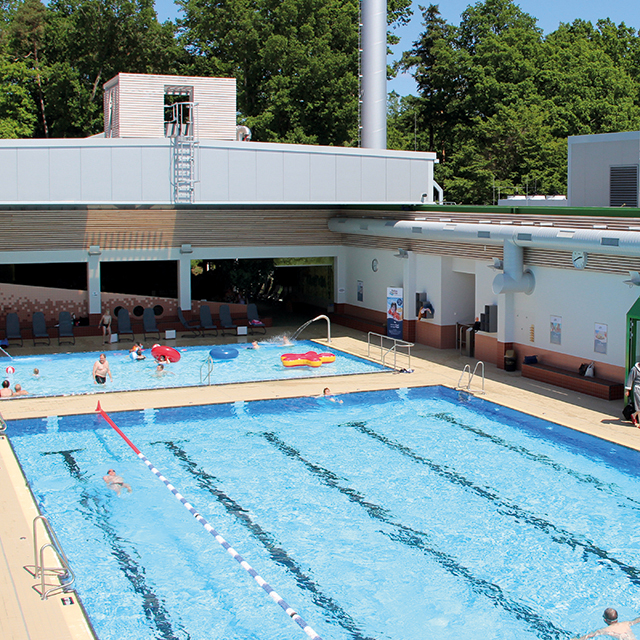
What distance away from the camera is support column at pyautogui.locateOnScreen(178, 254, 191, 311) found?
81.9ft

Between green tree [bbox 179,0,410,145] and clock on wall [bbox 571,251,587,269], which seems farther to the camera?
green tree [bbox 179,0,410,145]

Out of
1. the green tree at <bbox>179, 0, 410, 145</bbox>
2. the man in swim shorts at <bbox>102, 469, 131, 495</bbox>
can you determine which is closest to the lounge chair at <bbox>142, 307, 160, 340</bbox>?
the man in swim shorts at <bbox>102, 469, 131, 495</bbox>

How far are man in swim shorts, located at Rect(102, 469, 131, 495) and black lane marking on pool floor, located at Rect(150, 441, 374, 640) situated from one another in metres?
1.08

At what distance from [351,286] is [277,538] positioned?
57.2ft

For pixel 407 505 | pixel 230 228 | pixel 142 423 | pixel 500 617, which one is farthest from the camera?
pixel 230 228

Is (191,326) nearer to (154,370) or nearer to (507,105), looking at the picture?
(154,370)

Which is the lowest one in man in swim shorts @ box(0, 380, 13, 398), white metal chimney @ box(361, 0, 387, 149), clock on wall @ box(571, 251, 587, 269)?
man in swim shorts @ box(0, 380, 13, 398)

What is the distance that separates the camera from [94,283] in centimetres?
2394

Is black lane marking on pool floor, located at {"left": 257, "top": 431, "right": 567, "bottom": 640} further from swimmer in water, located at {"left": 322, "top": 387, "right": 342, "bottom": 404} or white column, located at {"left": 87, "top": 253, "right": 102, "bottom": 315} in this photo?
white column, located at {"left": 87, "top": 253, "right": 102, "bottom": 315}

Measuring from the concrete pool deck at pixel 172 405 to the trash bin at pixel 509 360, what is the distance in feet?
0.72

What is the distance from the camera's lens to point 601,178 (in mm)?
20672

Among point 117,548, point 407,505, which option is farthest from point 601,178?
point 117,548

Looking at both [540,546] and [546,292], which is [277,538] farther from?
[546,292]

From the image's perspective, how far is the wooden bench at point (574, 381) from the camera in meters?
15.9
